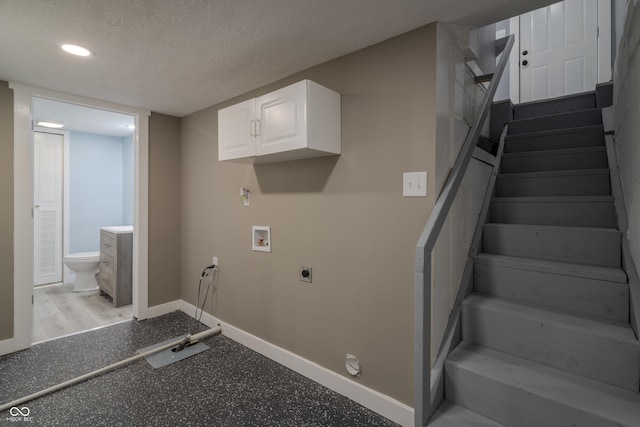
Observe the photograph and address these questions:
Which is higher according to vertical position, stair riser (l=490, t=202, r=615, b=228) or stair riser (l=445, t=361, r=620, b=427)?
stair riser (l=490, t=202, r=615, b=228)

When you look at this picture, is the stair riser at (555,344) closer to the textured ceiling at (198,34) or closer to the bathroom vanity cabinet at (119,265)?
the textured ceiling at (198,34)

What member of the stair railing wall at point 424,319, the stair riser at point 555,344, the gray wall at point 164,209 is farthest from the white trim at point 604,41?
the gray wall at point 164,209

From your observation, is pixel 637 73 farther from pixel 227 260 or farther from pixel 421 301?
pixel 227 260

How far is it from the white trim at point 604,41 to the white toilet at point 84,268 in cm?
628

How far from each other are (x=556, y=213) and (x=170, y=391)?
8.97ft

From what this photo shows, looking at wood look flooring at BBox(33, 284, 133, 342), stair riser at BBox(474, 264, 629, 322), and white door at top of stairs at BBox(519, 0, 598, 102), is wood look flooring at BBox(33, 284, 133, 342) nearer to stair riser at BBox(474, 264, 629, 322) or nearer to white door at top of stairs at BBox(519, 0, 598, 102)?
stair riser at BBox(474, 264, 629, 322)

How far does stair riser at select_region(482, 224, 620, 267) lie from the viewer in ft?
5.33

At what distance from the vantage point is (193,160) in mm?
3324

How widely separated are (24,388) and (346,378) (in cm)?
211

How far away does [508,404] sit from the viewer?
1275 mm

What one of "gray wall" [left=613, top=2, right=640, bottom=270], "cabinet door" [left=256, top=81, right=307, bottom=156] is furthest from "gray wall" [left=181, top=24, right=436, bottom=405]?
"gray wall" [left=613, top=2, right=640, bottom=270]

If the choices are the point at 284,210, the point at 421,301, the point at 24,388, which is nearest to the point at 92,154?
the point at 24,388

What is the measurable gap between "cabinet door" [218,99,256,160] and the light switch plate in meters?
1.04

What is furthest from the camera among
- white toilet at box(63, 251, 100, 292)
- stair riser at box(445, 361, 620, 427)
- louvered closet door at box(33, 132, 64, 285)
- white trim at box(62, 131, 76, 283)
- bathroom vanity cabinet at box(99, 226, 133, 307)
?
white trim at box(62, 131, 76, 283)
